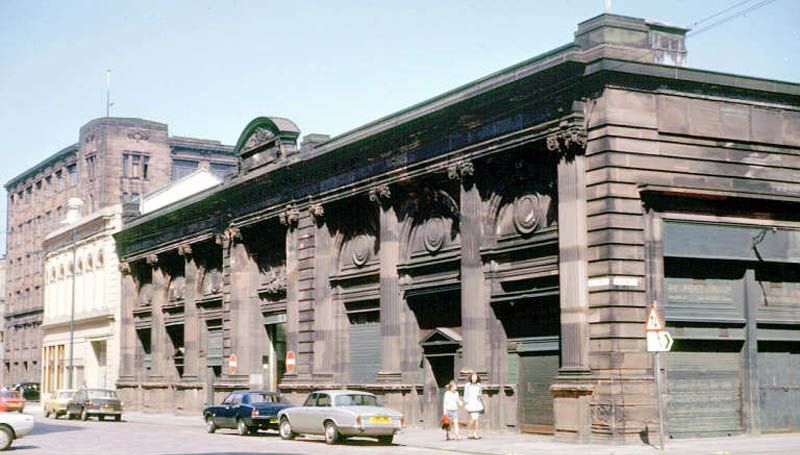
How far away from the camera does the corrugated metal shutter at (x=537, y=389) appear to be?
107 ft

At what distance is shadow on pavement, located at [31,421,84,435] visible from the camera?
3975 cm

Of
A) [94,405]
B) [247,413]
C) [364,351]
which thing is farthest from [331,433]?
[94,405]

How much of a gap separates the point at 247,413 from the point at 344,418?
23.7 ft

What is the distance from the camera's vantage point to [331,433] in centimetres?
3161

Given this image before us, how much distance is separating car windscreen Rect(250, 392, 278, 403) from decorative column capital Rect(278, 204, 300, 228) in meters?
10.1

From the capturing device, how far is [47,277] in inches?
3282

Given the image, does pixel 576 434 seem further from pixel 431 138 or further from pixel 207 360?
pixel 207 360

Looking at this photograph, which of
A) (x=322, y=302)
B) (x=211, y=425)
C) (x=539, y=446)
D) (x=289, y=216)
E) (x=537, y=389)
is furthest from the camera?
(x=289, y=216)

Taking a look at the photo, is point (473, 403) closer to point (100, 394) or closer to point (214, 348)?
point (100, 394)

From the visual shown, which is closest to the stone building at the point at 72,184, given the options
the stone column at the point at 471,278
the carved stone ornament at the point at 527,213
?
the stone column at the point at 471,278

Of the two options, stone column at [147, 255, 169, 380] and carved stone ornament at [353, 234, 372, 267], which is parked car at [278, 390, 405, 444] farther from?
stone column at [147, 255, 169, 380]

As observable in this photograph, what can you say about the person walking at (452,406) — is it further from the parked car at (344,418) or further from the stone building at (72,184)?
the stone building at (72,184)

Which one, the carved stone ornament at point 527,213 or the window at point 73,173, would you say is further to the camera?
the window at point 73,173

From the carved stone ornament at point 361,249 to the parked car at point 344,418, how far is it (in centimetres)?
1024
